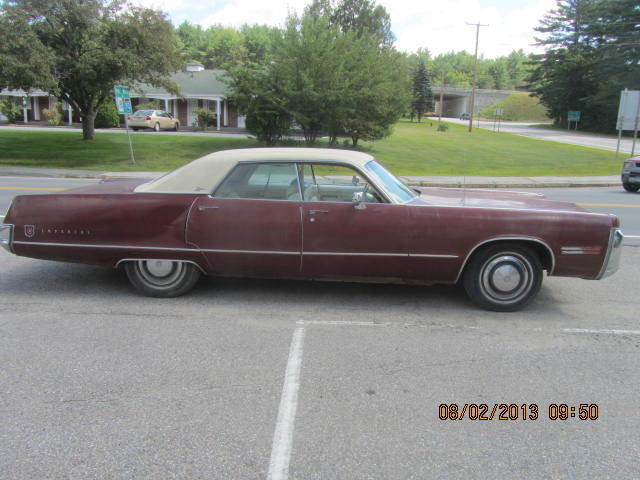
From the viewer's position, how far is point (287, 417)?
10.5ft

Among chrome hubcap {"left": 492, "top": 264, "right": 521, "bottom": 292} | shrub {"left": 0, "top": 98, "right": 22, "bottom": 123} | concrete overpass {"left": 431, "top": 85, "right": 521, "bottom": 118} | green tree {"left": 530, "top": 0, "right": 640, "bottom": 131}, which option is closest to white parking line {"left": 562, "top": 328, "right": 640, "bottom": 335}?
chrome hubcap {"left": 492, "top": 264, "right": 521, "bottom": 292}

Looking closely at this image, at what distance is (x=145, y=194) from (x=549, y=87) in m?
76.6

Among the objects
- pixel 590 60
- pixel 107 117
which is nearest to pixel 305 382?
pixel 107 117

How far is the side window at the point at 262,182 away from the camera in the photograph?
5.12 meters

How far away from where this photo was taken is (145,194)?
17.0ft

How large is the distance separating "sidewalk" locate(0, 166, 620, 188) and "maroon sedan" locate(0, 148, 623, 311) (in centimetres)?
1251

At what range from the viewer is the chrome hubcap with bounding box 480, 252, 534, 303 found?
5.03 metres

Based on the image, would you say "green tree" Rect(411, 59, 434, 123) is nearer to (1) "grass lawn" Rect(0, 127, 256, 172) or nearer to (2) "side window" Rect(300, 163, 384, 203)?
(1) "grass lawn" Rect(0, 127, 256, 172)

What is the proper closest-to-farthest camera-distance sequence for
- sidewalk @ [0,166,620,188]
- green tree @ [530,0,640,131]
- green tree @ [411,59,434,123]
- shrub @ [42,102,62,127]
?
sidewalk @ [0,166,620,188], shrub @ [42,102,62,127], green tree @ [530,0,640,131], green tree @ [411,59,434,123]

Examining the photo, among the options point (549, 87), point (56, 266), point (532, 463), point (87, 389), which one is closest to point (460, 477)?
point (532, 463)

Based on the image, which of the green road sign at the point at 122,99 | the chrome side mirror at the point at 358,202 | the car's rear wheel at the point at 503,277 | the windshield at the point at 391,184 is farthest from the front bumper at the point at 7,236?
the green road sign at the point at 122,99

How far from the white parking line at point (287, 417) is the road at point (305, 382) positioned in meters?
0.01

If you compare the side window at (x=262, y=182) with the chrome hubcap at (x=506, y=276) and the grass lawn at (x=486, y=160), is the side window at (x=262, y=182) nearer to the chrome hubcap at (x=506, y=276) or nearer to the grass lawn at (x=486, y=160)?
the chrome hubcap at (x=506, y=276)

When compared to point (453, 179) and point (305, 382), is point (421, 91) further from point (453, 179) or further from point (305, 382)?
point (305, 382)
